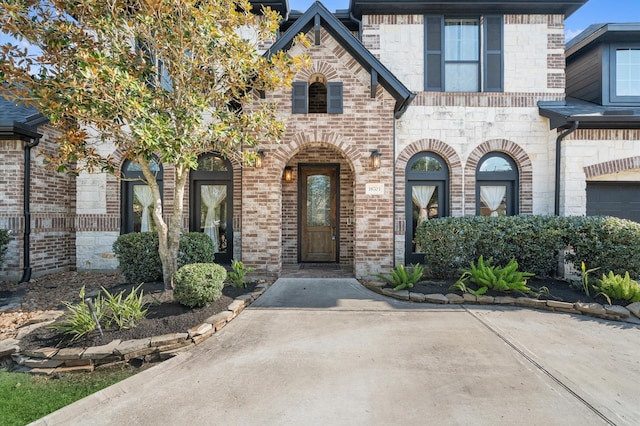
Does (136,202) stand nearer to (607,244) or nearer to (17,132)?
(17,132)

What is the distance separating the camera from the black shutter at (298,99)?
678 centimetres

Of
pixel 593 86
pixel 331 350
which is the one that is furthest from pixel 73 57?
pixel 593 86

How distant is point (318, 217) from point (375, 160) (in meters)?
2.61

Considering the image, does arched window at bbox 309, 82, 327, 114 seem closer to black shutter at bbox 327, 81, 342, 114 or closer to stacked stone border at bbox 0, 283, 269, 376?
black shutter at bbox 327, 81, 342, 114

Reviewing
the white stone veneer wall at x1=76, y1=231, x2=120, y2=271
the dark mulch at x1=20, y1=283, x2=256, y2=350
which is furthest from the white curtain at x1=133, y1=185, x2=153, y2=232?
the dark mulch at x1=20, y1=283, x2=256, y2=350

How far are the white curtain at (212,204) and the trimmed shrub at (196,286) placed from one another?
3.39 m

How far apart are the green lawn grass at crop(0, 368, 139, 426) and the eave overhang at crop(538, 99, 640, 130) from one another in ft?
30.7

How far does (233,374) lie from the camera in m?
3.04

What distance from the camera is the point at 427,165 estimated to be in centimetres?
777

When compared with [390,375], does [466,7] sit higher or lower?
higher

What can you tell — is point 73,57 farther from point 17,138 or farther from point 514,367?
point 514,367

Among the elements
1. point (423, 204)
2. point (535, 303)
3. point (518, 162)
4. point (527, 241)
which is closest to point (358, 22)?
point (423, 204)

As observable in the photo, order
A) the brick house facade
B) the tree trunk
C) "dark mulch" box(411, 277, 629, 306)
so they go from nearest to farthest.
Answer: the tree trunk
"dark mulch" box(411, 277, 629, 306)
the brick house facade

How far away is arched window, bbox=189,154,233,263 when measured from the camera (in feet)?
25.2
